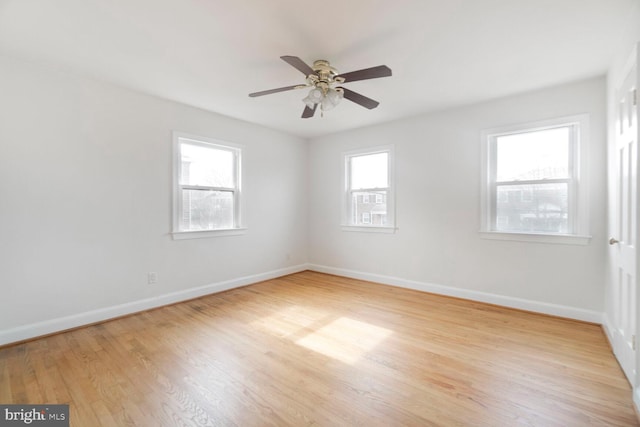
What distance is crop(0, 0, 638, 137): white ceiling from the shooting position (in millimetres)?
1960

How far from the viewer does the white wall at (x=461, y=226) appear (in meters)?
3.04

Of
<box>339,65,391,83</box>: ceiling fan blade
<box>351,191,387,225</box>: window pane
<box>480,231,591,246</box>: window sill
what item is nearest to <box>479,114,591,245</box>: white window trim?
<box>480,231,591,246</box>: window sill

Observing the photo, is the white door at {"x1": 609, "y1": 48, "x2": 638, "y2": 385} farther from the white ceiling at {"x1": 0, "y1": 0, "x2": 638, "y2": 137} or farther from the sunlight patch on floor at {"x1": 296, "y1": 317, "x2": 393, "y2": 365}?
the sunlight patch on floor at {"x1": 296, "y1": 317, "x2": 393, "y2": 365}

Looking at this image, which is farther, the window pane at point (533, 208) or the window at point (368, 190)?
the window at point (368, 190)

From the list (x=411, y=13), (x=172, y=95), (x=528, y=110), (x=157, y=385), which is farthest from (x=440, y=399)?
(x=172, y=95)

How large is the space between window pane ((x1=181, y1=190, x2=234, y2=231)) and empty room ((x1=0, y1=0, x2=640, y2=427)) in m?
0.03

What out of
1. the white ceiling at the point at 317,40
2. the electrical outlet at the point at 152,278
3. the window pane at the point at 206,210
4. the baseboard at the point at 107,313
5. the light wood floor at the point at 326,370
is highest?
the white ceiling at the point at 317,40

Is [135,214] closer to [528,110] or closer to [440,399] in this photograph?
[440,399]

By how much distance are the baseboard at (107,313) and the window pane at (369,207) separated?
2.12m

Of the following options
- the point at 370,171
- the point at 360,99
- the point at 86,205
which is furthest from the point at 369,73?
the point at 86,205

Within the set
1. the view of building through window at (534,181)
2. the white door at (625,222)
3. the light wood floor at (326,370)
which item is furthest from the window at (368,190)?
the white door at (625,222)

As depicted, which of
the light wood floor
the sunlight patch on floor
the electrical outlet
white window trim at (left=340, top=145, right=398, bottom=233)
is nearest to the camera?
the light wood floor

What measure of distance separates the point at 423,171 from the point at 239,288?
337 cm

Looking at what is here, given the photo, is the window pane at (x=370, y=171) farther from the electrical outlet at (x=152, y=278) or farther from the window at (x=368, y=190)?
the electrical outlet at (x=152, y=278)
